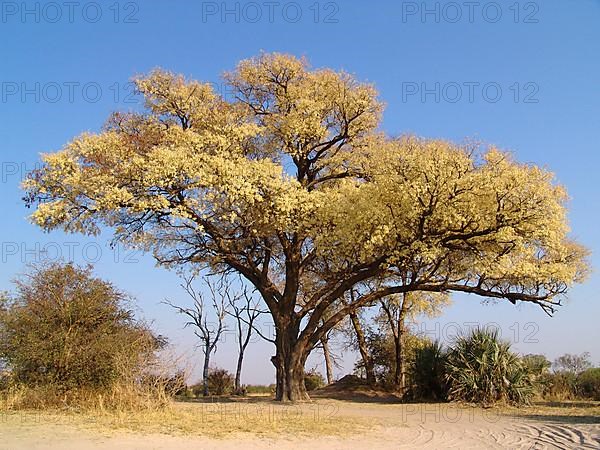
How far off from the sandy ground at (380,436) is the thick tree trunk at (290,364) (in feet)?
21.0

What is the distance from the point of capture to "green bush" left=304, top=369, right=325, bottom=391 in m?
34.3

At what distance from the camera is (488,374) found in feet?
62.8

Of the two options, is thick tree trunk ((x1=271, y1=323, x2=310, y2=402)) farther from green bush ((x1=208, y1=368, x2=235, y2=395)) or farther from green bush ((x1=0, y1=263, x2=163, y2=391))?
green bush ((x1=208, y1=368, x2=235, y2=395))

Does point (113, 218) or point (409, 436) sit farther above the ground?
point (113, 218)

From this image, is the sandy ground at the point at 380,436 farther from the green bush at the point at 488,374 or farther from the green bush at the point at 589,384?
the green bush at the point at 589,384

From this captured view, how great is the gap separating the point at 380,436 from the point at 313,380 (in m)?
23.5

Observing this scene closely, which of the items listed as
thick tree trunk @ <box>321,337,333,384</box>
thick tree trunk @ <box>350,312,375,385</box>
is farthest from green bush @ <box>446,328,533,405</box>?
thick tree trunk @ <box>321,337,333,384</box>

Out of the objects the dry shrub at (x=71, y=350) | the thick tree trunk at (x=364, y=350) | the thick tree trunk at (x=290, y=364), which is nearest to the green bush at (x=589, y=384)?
the thick tree trunk at (x=364, y=350)

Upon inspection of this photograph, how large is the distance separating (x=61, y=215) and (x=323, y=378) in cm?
2220

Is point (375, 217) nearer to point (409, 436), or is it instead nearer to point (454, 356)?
point (454, 356)

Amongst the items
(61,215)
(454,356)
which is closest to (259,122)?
(61,215)

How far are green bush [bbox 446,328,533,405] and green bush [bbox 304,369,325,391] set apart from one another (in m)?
15.4

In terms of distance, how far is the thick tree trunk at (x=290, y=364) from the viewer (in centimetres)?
2134

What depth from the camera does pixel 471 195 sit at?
18.2 metres
